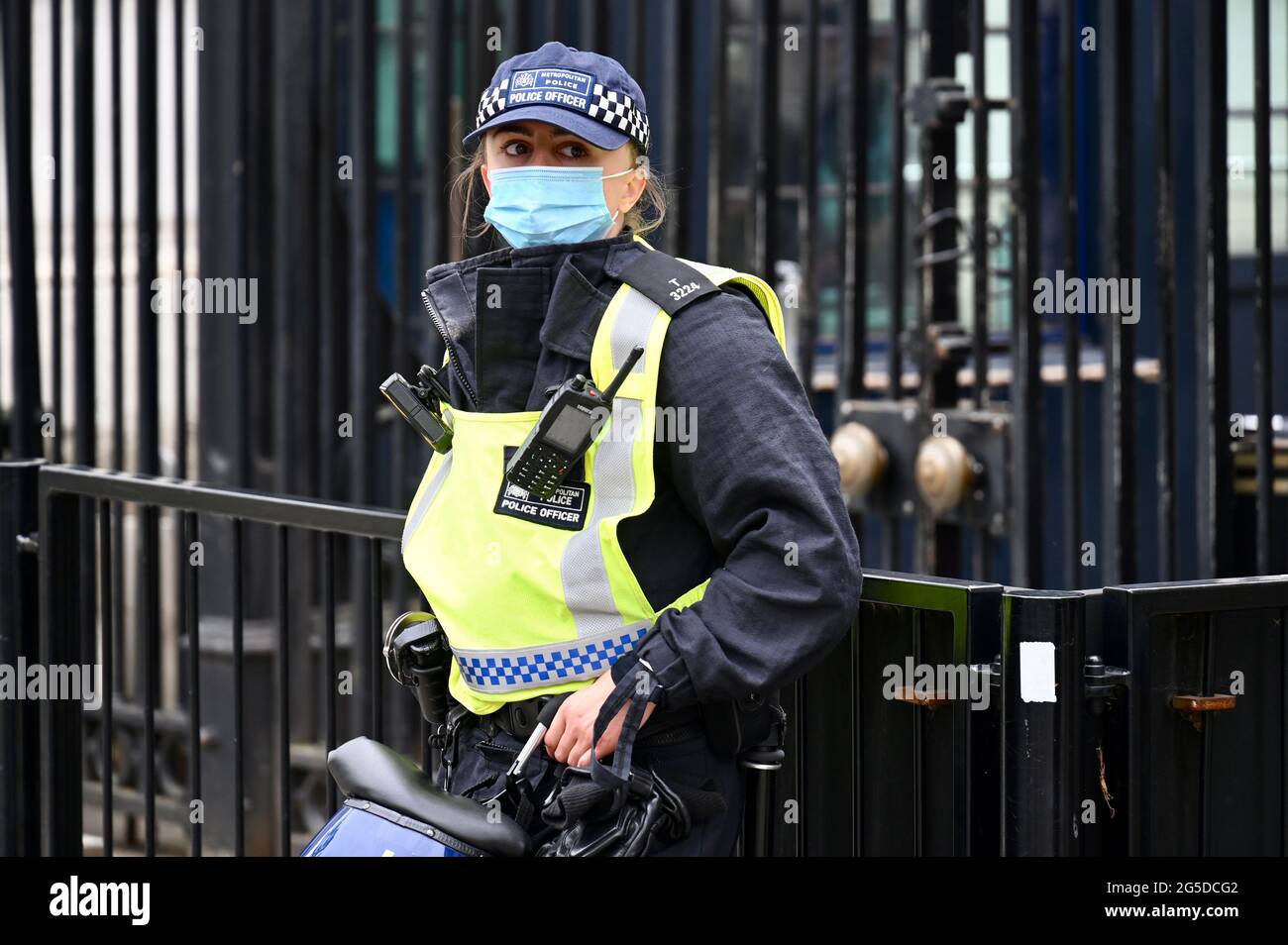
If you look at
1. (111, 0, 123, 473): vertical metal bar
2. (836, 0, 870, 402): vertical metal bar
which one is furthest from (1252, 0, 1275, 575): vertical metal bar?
(111, 0, 123, 473): vertical metal bar

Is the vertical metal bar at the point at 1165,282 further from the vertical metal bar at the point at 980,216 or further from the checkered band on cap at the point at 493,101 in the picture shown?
the checkered band on cap at the point at 493,101

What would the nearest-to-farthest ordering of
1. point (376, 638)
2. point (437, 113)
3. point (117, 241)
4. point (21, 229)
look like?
Answer: point (376, 638) → point (437, 113) → point (21, 229) → point (117, 241)

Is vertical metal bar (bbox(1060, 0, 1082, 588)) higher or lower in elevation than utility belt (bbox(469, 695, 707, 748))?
higher

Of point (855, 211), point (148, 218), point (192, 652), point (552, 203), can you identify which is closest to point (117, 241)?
point (148, 218)

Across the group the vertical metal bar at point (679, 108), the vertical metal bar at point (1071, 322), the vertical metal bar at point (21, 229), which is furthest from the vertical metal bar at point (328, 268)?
the vertical metal bar at point (1071, 322)

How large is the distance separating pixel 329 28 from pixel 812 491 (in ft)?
14.4

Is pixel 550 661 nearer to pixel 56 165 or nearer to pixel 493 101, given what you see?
pixel 493 101

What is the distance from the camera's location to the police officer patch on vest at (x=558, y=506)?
2230 mm

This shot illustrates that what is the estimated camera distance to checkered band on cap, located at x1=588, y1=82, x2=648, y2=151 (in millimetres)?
2334

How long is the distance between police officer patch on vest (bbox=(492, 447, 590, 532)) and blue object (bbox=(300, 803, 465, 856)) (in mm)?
449

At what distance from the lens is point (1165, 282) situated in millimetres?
4480

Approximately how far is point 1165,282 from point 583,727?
9.30 ft

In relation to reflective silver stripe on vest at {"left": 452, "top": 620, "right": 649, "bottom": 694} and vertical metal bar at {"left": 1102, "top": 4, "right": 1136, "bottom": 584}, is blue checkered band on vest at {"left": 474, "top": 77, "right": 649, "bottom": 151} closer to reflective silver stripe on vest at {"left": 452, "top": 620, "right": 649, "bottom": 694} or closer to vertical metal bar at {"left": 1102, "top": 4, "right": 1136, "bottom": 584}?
reflective silver stripe on vest at {"left": 452, "top": 620, "right": 649, "bottom": 694}
